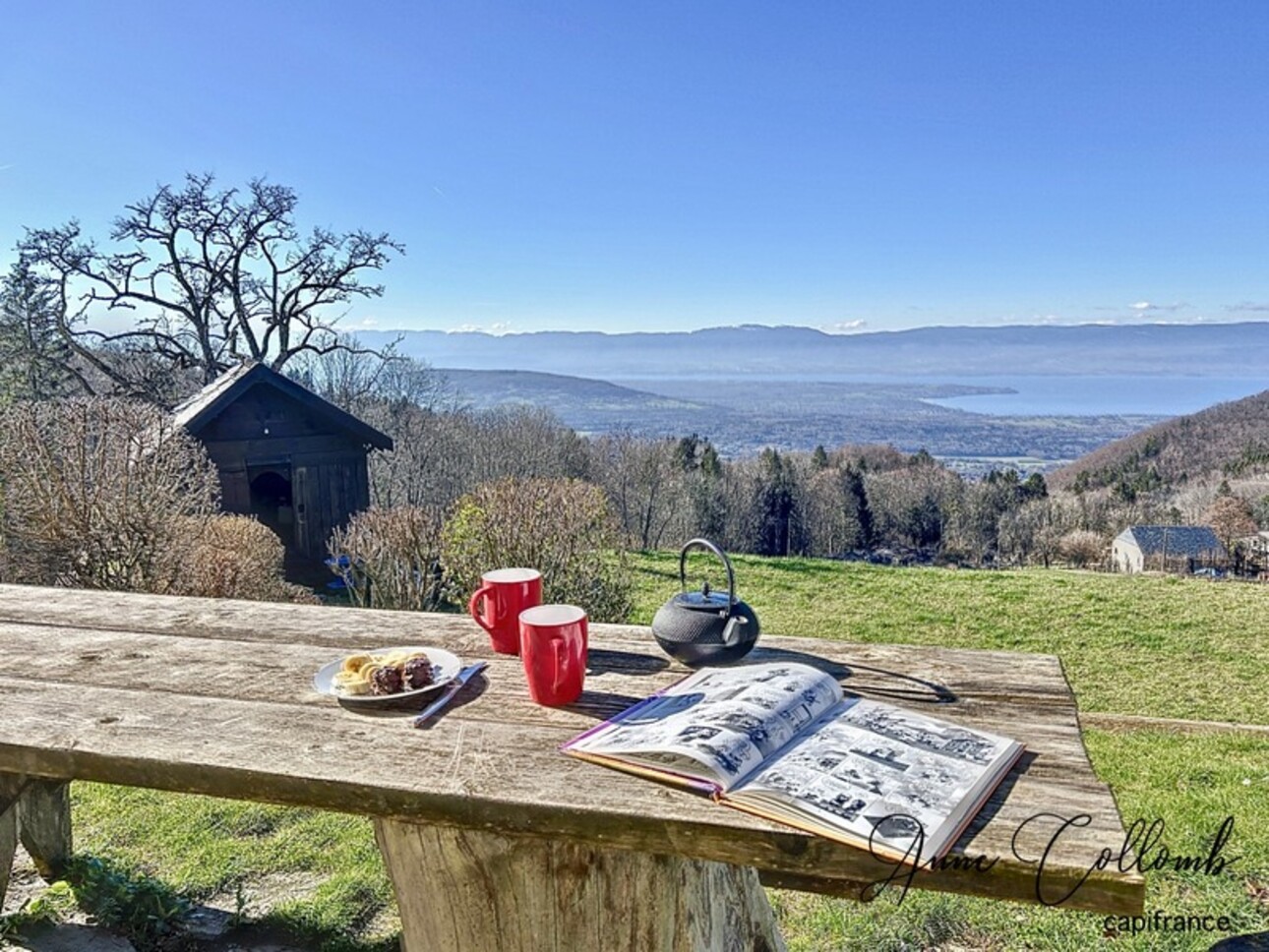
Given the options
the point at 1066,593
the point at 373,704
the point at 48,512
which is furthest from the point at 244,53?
the point at 1066,593

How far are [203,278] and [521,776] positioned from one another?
18193 mm

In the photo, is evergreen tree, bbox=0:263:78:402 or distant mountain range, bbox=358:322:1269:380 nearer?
evergreen tree, bbox=0:263:78:402

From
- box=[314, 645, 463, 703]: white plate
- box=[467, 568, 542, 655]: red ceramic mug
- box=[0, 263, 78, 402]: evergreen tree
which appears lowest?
box=[314, 645, 463, 703]: white plate

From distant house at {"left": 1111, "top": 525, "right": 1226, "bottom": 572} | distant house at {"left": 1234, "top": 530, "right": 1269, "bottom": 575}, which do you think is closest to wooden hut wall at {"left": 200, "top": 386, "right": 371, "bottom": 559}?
distant house at {"left": 1111, "top": 525, "right": 1226, "bottom": 572}

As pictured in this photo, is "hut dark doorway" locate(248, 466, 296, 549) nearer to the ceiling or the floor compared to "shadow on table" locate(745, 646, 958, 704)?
nearer to the floor

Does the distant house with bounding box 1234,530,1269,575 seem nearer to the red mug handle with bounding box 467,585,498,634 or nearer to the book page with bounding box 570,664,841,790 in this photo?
the book page with bounding box 570,664,841,790

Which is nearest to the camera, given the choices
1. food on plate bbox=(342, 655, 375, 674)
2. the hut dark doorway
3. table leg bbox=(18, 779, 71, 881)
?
food on plate bbox=(342, 655, 375, 674)

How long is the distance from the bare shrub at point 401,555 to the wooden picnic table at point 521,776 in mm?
4397

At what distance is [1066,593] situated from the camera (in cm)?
879

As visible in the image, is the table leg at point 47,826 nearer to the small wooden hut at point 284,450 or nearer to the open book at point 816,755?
the open book at point 816,755

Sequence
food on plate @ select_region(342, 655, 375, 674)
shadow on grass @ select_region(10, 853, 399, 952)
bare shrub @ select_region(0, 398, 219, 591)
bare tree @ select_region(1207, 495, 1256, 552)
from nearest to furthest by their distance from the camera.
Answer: food on plate @ select_region(342, 655, 375, 674)
shadow on grass @ select_region(10, 853, 399, 952)
bare shrub @ select_region(0, 398, 219, 591)
bare tree @ select_region(1207, 495, 1256, 552)

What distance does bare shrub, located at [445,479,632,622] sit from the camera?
5742mm

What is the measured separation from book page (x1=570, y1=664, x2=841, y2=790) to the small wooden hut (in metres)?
8.23

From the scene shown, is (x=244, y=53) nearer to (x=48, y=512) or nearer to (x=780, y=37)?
(x=48, y=512)
